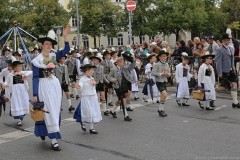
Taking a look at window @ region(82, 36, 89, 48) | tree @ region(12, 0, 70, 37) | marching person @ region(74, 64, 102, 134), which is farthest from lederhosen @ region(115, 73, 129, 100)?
window @ region(82, 36, 89, 48)

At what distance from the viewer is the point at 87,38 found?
2373 inches

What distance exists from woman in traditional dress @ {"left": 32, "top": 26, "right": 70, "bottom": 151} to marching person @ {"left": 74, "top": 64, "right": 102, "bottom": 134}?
4.04ft

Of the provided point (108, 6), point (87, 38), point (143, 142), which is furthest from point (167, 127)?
point (87, 38)

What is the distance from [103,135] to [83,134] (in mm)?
508

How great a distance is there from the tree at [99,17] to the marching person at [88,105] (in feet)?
127

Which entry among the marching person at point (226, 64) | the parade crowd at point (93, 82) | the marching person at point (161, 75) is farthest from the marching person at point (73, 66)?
the marching person at point (226, 64)

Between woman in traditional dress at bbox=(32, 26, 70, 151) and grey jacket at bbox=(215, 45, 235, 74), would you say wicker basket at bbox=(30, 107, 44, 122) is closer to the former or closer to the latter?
woman in traditional dress at bbox=(32, 26, 70, 151)

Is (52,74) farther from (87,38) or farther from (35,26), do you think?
(87,38)

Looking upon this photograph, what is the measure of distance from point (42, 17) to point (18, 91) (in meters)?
36.2

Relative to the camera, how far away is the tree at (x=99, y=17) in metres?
48.3

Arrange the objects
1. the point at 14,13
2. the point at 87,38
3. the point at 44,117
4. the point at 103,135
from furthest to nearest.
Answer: the point at 87,38
the point at 14,13
the point at 103,135
the point at 44,117

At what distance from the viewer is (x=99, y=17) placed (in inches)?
1934

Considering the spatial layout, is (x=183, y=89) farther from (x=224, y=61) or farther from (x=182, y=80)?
(x=224, y=61)

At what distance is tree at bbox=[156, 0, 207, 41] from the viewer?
45.9 meters
